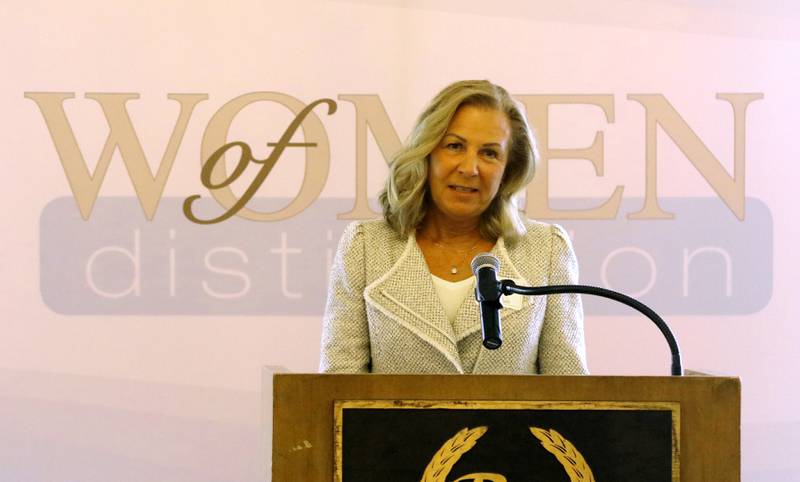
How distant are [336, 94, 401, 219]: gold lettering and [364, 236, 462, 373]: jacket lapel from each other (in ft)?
4.24

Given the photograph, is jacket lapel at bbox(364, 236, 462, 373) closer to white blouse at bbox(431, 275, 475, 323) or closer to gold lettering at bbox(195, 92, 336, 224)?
white blouse at bbox(431, 275, 475, 323)

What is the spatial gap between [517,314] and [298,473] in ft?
2.36

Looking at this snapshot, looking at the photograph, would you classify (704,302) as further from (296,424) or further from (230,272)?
(296,424)

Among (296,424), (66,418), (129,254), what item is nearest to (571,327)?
(296,424)

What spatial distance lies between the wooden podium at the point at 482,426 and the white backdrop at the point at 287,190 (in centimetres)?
192

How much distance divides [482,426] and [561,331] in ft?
2.19

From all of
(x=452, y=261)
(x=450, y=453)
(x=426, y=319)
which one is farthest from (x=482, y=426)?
(x=452, y=261)

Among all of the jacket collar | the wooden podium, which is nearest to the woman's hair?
the jacket collar

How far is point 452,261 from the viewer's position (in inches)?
88.1

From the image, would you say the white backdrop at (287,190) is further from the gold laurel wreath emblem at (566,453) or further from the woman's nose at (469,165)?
the gold laurel wreath emblem at (566,453)

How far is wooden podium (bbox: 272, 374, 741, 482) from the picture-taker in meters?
1.51

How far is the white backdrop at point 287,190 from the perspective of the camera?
339cm

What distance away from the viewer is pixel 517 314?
6.88 feet

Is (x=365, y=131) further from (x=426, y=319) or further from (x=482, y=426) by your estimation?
(x=482, y=426)
